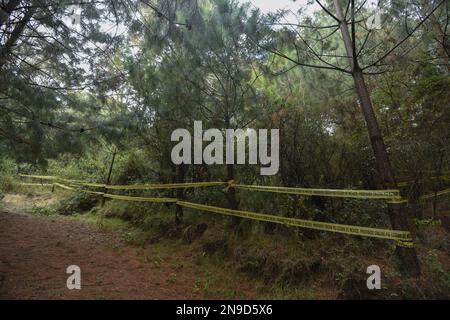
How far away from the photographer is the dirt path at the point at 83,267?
4.03 metres

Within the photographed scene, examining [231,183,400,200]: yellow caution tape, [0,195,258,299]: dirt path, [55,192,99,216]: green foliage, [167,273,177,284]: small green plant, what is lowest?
[167,273,177,284]: small green plant

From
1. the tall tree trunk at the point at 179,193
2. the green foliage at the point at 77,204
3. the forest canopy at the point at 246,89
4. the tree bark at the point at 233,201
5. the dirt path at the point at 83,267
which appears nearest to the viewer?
the dirt path at the point at 83,267

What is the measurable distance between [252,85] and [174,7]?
218cm

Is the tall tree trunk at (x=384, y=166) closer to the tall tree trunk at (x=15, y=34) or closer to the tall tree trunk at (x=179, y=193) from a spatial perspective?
the tall tree trunk at (x=179, y=193)

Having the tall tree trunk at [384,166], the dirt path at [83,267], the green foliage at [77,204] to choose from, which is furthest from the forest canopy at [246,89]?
the green foliage at [77,204]

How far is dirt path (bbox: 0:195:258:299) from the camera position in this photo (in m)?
4.03

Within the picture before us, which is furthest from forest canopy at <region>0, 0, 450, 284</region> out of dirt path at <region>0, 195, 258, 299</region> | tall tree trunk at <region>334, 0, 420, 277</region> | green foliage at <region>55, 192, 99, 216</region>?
green foliage at <region>55, 192, 99, 216</region>

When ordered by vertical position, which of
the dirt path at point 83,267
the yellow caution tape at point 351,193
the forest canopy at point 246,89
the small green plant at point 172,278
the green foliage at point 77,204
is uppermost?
the forest canopy at point 246,89

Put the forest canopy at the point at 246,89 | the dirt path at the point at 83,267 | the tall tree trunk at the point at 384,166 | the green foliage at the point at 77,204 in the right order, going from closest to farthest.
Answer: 1. the tall tree trunk at the point at 384,166
2. the dirt path at the point at 83,267
3. the forest canopy at the point at 246,89
4. the green foliage at the point at 77,204

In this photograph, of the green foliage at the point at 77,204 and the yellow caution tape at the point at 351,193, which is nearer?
the yellow caution tape at the point at 351,193

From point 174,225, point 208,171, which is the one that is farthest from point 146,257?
point 208,171

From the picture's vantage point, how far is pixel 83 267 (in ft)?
16.0

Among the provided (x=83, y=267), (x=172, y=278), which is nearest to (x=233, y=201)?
(x=172, y=278)

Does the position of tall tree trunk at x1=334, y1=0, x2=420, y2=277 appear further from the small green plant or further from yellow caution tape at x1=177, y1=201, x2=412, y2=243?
the small green plant
